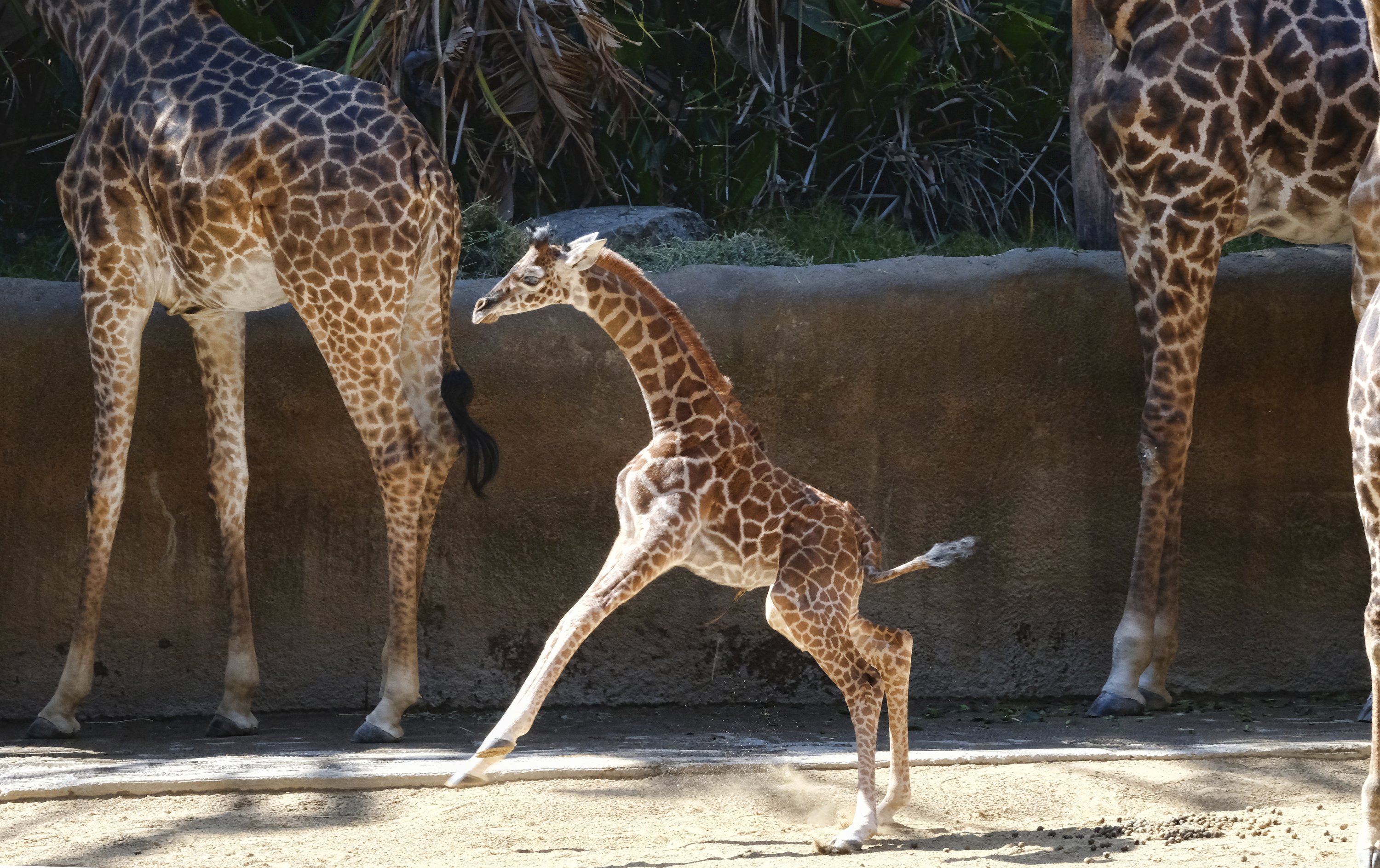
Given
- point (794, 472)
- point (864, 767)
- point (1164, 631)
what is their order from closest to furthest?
point (864, 767) → point (1164, 631) → point (794, 472)

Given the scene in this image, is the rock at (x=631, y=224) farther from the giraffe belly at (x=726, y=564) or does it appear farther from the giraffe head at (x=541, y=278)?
the giraffe belly at (x=726, y=564)

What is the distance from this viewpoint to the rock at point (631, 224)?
7.21m

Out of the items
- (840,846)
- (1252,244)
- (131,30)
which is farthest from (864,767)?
(1252,244)

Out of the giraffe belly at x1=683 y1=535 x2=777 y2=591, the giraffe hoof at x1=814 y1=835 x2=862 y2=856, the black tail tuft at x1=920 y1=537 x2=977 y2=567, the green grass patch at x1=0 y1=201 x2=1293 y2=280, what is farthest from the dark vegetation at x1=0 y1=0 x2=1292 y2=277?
the giraffe hoof at x1=814 y1=835 x2=862 y2=856

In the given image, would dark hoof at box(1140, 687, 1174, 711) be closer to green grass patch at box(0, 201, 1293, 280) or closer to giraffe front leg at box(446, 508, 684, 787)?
green grass patch at box(0, 201, 1293, 280)

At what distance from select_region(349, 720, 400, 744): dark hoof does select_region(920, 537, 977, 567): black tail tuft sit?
2255 millimetres

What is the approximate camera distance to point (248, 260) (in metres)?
5.61

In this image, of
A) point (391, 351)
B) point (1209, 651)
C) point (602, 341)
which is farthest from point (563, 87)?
point (1209, 651)

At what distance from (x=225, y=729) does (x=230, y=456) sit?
105 cm

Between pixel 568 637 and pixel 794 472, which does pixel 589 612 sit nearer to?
pixel 568 637

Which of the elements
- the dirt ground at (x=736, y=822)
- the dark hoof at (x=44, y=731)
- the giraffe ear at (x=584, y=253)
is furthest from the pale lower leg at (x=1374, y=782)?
the dark hoof at (x=44, y=731)

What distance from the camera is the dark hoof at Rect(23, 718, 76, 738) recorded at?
564 cm

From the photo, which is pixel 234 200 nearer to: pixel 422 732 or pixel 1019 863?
pixel 422 732

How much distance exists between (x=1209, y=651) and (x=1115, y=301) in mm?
1481
